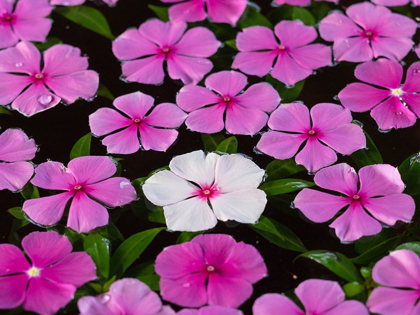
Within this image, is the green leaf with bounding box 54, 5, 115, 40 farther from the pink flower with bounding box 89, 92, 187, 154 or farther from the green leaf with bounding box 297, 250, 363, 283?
the green leaf with bounding box 297, 250, 363, 283

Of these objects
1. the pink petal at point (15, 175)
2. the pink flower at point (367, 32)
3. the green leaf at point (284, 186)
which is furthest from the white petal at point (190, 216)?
the pink flower at point (367, 32)

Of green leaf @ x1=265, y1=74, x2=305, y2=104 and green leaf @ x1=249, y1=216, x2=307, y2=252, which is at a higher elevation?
green leaf @ x1=265, y1=74, x2=305, y2=104

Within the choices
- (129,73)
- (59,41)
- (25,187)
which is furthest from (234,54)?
(25,187)

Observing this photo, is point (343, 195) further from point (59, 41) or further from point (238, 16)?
point (59, 41)

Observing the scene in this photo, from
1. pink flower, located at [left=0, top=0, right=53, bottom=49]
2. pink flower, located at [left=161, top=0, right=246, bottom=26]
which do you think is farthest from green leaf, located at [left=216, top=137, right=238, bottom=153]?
pink flower, located at [left=0, top=0, right=53, bottom=49]

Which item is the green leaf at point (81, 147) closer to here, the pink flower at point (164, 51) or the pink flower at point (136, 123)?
the pink flower at point (136, 123)

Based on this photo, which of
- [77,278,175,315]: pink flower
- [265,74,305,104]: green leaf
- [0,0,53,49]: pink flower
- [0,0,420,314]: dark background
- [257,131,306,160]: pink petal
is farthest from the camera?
Answer: [0,0,53,49]: pink flower
